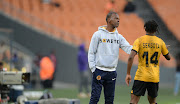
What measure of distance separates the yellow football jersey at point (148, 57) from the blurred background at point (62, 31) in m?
13.1

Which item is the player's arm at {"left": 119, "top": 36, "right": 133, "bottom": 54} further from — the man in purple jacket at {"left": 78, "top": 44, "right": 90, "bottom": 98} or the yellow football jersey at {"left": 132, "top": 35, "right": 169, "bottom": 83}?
the man in purple jacket at {"left": 78, "top": 44, "right": 90, "bottom": 98}

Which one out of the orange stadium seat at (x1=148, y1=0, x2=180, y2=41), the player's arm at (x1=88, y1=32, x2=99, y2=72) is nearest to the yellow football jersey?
the player's arm at (x1=88, y1=32, x2=99, y2=72)

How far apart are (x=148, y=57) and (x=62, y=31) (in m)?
18.6

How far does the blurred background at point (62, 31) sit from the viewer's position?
→ 21109mm

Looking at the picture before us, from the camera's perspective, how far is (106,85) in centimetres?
747

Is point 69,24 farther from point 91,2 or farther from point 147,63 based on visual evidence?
point 147,63

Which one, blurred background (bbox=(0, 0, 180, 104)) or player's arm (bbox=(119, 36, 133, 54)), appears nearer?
player's arm (bbox=(119, 36, 133, 54))

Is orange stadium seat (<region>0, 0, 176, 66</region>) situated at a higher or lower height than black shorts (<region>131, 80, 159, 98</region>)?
higher

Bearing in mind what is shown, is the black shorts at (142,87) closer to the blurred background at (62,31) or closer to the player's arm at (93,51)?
the player's arm at (93,51)

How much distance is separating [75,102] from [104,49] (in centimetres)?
224

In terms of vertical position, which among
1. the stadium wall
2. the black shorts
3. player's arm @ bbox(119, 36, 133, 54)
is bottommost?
the black shorts

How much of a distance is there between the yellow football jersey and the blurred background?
13075 millimetres

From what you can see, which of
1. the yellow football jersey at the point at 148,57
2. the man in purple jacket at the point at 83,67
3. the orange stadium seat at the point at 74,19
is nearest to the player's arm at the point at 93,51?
the yellow football jersey at the point at 148,57

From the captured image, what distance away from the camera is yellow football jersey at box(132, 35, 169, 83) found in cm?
692
